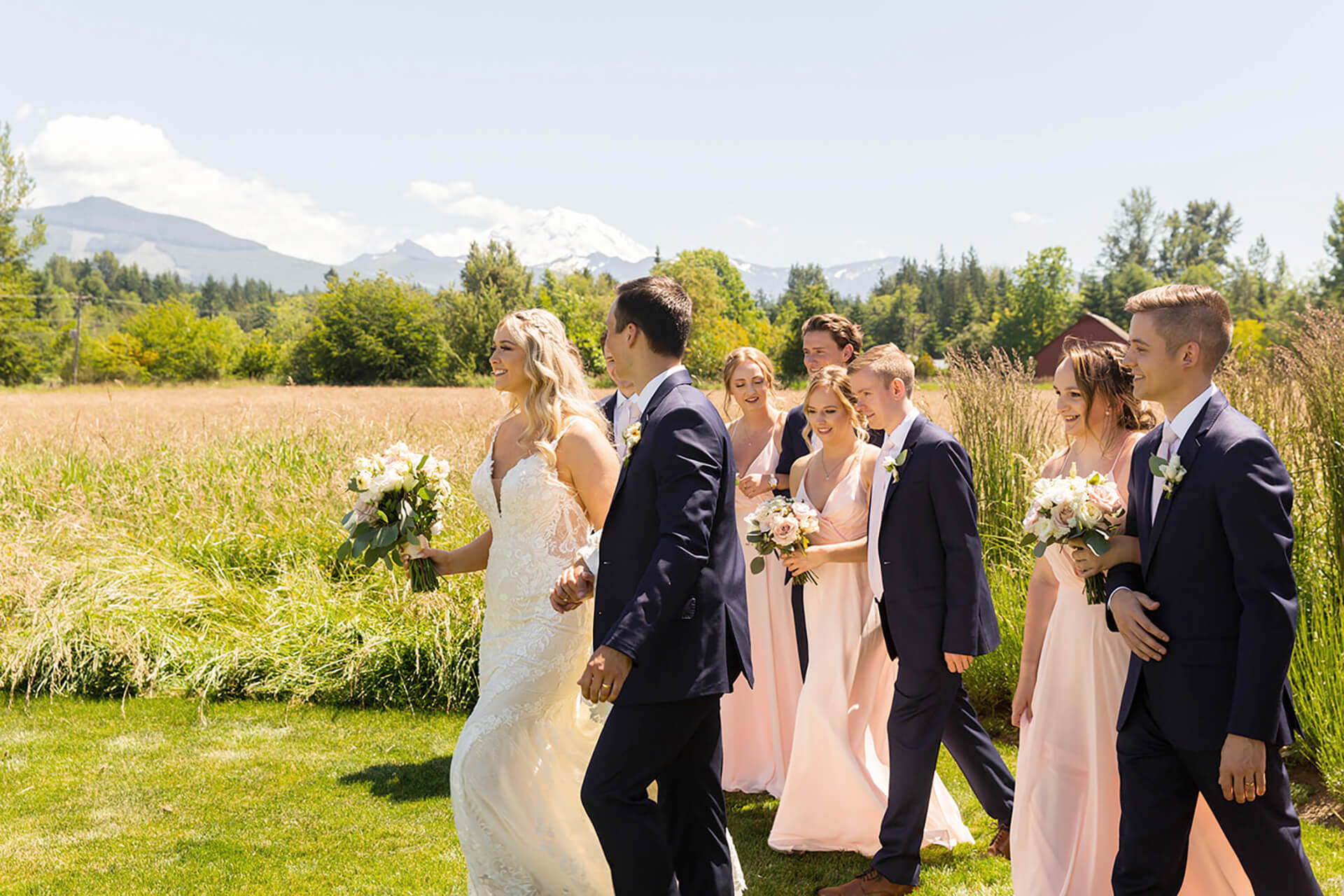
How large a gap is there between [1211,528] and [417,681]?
5.86 meters

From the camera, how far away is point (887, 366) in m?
4.46

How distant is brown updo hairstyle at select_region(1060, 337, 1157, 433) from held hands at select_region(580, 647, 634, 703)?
230cm

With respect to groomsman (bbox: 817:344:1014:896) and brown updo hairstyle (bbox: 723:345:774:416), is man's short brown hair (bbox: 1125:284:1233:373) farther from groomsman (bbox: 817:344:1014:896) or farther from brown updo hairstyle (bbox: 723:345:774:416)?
brown updo hairstyle (bbox: 723:345:774:416)

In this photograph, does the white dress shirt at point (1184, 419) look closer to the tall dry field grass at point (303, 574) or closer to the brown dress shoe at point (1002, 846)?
the brown dress shoe at point (1002, 846)

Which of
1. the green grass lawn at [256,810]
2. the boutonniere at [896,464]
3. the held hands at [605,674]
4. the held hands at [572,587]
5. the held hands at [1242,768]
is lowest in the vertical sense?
the green grass lawn at [256,810]

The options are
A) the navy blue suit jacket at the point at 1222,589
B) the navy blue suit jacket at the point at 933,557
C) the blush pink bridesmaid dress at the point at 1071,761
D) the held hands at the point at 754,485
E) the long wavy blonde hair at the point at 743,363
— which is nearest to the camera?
the navy blue suit jacket at the point at 1222,589

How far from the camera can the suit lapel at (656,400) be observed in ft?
10.7

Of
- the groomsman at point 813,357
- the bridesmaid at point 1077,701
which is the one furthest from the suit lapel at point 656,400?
the groomsman at point 813,357

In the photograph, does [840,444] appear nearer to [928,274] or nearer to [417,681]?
[417,681]

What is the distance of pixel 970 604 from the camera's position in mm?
4102

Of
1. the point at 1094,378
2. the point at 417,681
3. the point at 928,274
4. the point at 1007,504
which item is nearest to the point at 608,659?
the point at 1094,378

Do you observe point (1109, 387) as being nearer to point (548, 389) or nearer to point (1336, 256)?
point (548, 389)

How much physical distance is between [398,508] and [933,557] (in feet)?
7.76

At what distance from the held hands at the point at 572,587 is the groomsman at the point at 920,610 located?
61.3 inches
